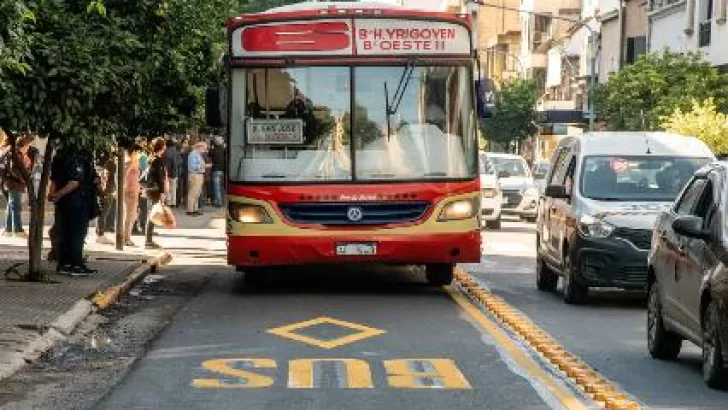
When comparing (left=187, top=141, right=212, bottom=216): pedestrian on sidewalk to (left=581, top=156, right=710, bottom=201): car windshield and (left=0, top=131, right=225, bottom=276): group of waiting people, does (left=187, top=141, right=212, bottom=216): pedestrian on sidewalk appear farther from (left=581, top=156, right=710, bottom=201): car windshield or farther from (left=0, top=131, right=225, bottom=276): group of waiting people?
(left=581, top=156, right=710, bottom=201): car windshield

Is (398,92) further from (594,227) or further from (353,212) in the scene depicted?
(594,227)

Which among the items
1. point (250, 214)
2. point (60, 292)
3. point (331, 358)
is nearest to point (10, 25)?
point (331, 358)

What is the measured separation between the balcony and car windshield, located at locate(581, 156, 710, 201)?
31.0 metres

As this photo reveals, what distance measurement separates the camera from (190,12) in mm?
20484

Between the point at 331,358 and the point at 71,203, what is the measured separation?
796 cm

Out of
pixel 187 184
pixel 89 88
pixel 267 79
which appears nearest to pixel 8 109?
pixel 89 88

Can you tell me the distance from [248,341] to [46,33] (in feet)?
15.0

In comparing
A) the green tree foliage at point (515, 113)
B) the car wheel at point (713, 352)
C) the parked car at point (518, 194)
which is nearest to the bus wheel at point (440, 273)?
the car wheel at point (713, 352)

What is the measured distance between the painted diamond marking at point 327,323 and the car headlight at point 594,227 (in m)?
3.30

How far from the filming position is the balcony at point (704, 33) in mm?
49250

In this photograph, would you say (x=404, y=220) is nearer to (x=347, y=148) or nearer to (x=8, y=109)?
(x=347, y=148)

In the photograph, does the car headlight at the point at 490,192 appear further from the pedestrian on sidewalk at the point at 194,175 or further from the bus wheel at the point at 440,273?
the bus wheel at the point at 440,273

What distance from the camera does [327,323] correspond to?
1581 centimetres

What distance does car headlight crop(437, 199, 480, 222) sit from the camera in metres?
18.6
